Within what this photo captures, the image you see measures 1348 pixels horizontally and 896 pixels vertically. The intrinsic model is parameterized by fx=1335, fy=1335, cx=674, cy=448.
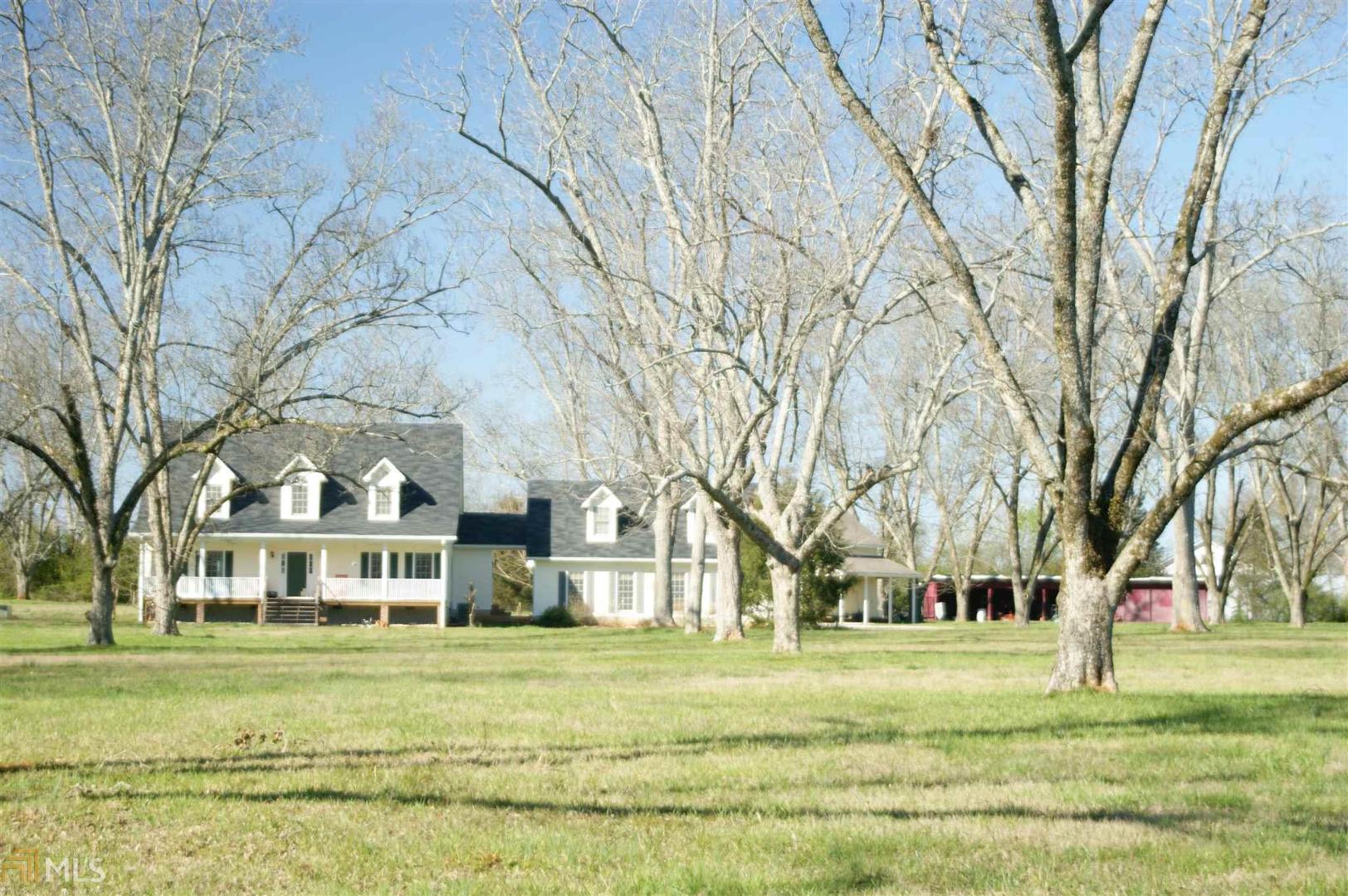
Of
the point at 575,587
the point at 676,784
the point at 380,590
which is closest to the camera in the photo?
the point at 676,784

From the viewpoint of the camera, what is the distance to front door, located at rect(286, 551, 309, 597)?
45.6 metres

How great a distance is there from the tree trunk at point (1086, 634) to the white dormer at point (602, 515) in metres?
35.6

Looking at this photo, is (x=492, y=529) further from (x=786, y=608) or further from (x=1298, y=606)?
(x=1298, y=606)

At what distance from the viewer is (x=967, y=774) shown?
761cm

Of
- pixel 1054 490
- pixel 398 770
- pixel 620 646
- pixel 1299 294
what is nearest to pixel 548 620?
pixel 620 646

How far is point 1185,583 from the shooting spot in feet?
122

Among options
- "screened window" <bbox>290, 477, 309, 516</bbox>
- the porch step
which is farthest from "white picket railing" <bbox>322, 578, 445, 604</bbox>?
"screened window" <bbox>290, 477, 309, 516</bbox>

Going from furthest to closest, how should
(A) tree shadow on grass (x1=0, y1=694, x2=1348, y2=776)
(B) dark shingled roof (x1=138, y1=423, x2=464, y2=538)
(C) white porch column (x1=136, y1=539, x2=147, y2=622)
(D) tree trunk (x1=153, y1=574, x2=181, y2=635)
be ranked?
(B) dark shingled roof (x1=138, y1=423, x2=464, y2=538) → (C) white porch column (x1=136, y1=539, x2=147, y2=622) → (D) tree trunk (x1=153, y1=574, x2=181, y2=635) → (A) tree shadow on grass (x1=0, y1=694, x2=1348, y2=776)

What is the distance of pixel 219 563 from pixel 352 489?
5.07 metres

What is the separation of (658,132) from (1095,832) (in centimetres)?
1766

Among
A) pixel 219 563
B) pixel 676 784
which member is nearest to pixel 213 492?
pixel 219 563

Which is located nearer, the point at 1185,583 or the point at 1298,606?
the point at 1185,583

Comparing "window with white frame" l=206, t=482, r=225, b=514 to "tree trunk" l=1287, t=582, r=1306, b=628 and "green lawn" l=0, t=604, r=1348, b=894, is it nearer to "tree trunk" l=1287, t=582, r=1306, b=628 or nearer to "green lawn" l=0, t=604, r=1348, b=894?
"green lawn" l=0, t=604, r=1348, b=894

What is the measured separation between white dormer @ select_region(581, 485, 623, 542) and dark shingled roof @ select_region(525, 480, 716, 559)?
9.1 inches
